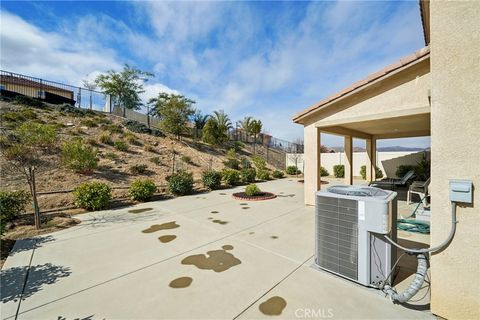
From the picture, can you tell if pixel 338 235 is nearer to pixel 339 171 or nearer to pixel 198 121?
pixel 339 171

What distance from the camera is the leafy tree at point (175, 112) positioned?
19722mm

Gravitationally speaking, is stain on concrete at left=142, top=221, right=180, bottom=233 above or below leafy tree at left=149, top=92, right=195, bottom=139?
below

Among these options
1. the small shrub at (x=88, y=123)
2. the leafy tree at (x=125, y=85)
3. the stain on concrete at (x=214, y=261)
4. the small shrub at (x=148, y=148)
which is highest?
the leafy tree at (x=125, y=85)

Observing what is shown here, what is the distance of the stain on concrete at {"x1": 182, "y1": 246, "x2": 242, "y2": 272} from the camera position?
3602 millimetres

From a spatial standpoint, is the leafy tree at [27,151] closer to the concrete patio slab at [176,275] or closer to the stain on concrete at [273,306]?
the concrete patio slab at [176,275]

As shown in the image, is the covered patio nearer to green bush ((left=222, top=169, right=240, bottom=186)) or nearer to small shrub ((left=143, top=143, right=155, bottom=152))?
green bush ((left=222, top=169, right=240, bottom=186))

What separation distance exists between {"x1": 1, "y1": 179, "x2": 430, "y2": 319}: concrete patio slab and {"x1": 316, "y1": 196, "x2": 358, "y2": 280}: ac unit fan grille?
0.78 ft

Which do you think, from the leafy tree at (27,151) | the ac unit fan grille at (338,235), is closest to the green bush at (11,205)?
the leafy tree at (27,151)

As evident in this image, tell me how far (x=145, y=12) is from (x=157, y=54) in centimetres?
263

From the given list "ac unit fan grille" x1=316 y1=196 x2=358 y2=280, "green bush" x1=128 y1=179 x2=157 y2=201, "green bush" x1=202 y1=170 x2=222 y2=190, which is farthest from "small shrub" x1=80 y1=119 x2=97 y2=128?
"ac unit fan grille" x1=316 y1=196 x2=358 y2=280

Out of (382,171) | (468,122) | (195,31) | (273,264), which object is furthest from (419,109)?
(382,171)

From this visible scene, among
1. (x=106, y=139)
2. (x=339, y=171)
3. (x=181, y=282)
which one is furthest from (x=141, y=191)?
(x=339, y=171)

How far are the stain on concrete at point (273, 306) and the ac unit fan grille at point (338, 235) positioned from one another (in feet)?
3.42

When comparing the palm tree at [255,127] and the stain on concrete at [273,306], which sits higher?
the palm tree at [255,127]
